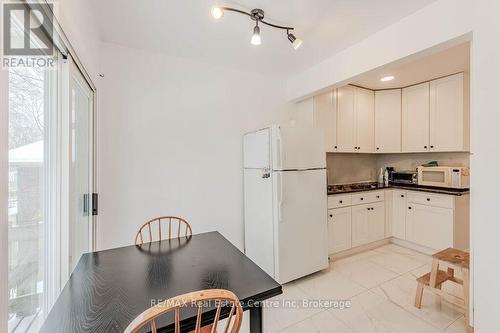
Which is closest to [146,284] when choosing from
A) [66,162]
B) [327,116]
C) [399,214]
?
[66,162]

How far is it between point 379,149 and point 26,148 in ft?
13.7

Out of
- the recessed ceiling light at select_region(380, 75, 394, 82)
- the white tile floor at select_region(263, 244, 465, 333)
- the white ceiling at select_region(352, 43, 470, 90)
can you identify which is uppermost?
the recessed ceiling light at select_region(380, 75, 394, 82)

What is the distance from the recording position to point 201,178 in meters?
2.72

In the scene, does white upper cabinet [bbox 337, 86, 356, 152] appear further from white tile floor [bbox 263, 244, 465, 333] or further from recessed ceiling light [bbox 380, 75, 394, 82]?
white tile floor [bbox 263, 244, 465, 333]

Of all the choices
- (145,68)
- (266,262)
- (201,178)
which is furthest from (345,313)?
(145,68)

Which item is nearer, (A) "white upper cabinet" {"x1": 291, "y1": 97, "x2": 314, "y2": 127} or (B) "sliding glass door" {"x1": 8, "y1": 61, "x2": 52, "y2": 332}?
(B) "sliding glass door" {"x1": 8, "y1": 61, "x2": 52, "y2": 332}

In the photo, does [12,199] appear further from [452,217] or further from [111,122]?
[452,217]

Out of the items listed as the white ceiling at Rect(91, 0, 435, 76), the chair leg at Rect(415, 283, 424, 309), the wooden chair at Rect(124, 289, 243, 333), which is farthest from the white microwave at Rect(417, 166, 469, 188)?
the wooden chair at Rect(124, 289, 243, 333)

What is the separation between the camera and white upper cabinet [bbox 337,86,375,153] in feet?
11.2

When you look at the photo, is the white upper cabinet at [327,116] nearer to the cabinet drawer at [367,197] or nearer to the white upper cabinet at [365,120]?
the white upper cabinet at [365,120]

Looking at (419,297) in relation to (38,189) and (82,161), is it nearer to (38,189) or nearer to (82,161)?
(38,189)

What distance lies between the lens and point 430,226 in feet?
10.1

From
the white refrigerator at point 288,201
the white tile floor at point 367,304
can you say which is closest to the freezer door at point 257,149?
the white refrigerator at point 288,201

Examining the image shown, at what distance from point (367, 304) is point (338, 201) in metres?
1.23
